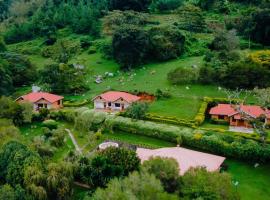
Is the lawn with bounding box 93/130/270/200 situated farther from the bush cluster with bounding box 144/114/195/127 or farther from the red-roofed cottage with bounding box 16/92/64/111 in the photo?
the red-roofed cottage with bounding box 16/92/64/111

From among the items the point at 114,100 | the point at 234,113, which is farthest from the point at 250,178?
the point at 114,100

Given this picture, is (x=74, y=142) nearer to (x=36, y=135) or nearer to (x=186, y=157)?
(x=36, y=135)

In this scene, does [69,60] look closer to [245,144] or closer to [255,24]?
[255,24]

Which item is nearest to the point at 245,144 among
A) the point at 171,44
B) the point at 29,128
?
the point at 29,128

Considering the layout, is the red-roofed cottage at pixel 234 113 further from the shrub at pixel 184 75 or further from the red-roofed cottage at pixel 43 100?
the red-roofed cottage at pixel 43 100

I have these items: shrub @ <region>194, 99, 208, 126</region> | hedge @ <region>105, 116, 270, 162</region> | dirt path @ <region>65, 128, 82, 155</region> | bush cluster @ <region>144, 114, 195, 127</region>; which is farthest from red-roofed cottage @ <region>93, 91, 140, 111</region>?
shrub @ <region>194, 99, 208, 126</region>
